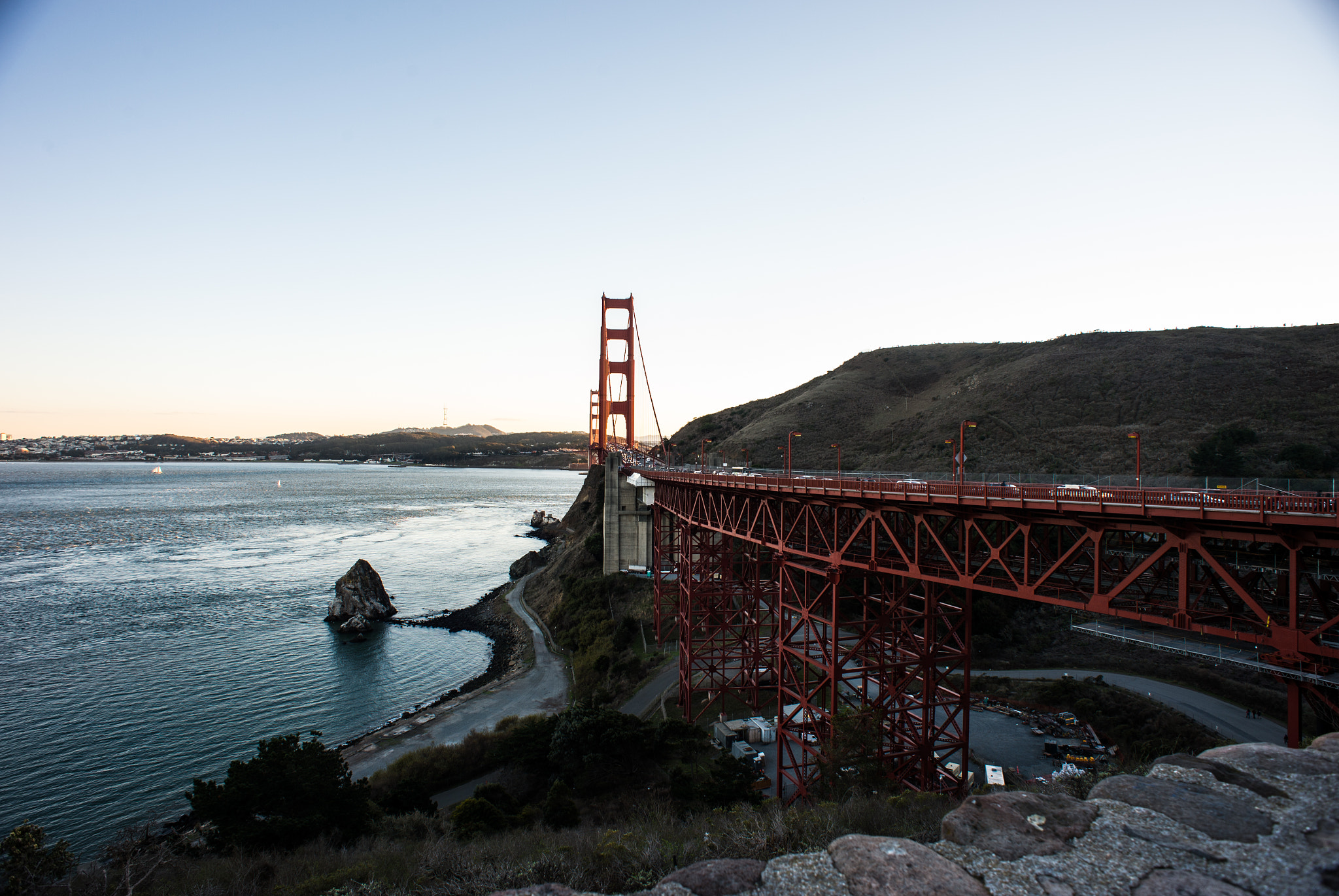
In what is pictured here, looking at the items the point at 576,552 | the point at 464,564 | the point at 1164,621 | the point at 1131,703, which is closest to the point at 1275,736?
the point at 1131,703

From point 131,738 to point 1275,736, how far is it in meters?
43.4

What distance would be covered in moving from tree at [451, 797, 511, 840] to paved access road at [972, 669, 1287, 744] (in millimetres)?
20587

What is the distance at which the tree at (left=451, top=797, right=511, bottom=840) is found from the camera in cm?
1431

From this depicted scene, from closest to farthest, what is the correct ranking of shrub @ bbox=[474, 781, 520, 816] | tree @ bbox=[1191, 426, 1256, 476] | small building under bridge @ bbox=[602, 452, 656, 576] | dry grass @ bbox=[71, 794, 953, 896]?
1. dry grass @ bbox=[71, 794, 953, 896]
2. shrub @ bbox=[474, 781, 520, 816]
3. tree @ bbox=[1191, 426, 1256, 476]
4. small building under bridge @ bbox=[602, 452, 656, 576]

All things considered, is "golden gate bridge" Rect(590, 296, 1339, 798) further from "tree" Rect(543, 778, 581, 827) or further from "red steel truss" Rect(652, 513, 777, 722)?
"tree" Rect(543, 778, 581, 827)

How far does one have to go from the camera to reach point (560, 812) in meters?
15.5

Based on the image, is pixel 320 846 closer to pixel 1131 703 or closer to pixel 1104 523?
pixel 1104 523

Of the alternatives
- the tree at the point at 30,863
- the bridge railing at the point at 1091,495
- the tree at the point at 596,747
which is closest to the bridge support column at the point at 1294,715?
the bridge railing at the point at 1091,495

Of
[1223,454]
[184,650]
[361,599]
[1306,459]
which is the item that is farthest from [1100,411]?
[184,650]

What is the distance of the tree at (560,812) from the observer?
15.3 m

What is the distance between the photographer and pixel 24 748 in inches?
1022

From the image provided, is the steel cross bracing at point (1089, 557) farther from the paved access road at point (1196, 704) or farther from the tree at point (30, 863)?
the tree at point (30, 863)

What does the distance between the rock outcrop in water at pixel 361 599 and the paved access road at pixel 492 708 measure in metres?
16.1

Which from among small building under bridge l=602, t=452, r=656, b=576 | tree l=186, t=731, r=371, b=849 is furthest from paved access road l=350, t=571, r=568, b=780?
tree l=186, t=731, r=371, b=849
